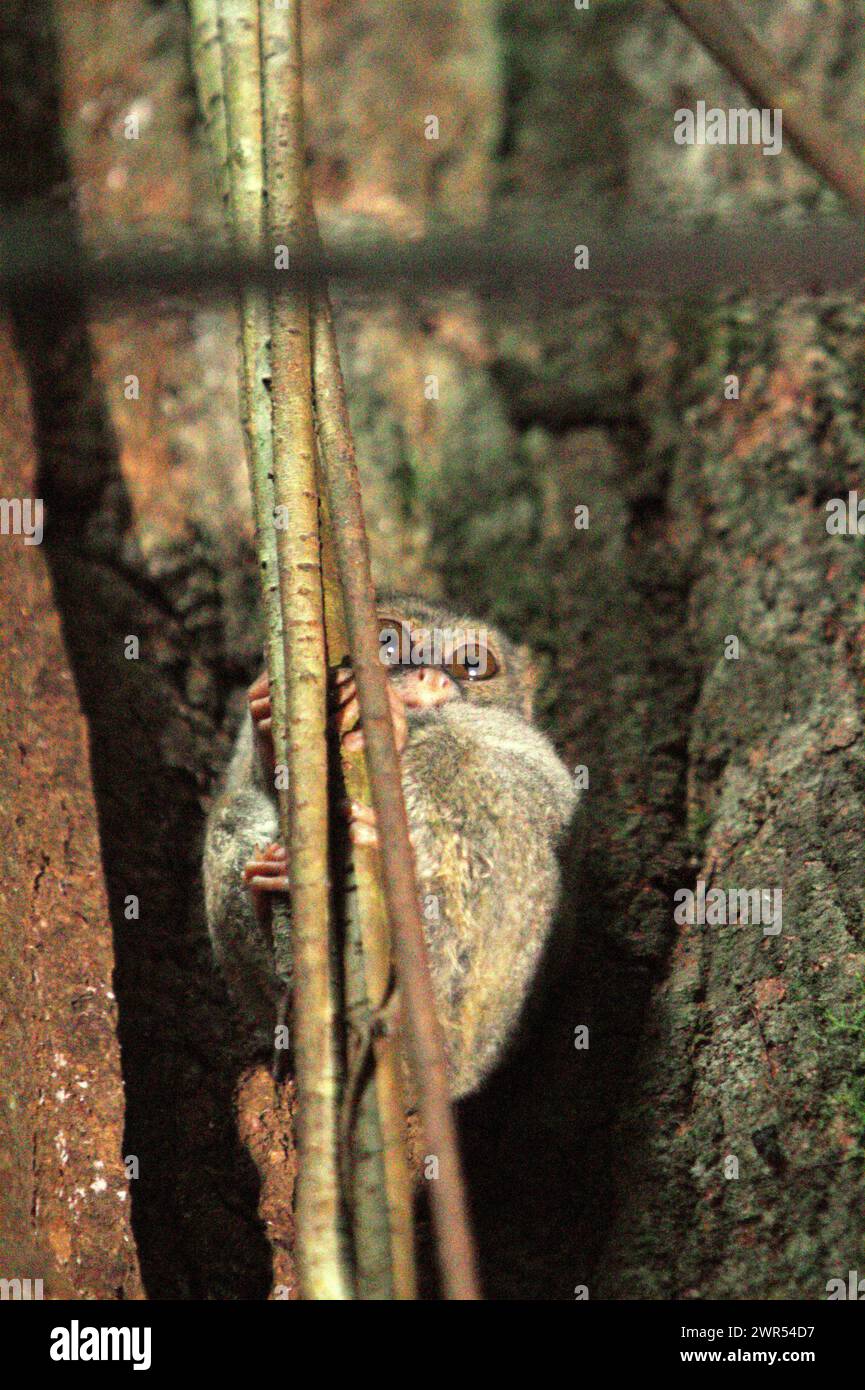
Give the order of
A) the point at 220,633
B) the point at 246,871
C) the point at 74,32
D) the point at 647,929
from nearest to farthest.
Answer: the point at 246,871 < the point at 647,929 < the point at 220,633 < the point at 74,32

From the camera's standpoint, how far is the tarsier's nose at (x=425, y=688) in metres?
4.74

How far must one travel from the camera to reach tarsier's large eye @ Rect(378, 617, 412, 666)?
5008 millimetres

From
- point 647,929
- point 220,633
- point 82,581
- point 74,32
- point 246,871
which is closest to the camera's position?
point 246,871

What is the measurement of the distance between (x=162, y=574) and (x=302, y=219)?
2.67 metres

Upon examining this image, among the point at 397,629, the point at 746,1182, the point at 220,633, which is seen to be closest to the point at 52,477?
the point at 220,633

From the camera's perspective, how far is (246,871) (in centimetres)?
401

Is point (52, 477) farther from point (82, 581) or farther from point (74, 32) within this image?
point (74, 32)

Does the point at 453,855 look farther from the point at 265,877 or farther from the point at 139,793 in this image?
the point at 139,793

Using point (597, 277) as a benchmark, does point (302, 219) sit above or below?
above

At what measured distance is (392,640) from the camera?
5.02 meters

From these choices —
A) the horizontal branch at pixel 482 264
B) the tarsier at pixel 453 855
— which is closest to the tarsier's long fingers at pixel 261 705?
the tarsier at pixel 453 855

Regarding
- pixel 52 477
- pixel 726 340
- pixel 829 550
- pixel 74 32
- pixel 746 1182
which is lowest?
pixel 746 1182

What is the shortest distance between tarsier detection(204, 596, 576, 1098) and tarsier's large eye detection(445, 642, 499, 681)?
20 centimetres

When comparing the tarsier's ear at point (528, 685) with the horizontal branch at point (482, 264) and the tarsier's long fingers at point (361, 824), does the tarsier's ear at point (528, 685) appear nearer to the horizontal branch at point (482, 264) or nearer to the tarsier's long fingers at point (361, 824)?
the tarsier's long fingers at point (361, 824)
